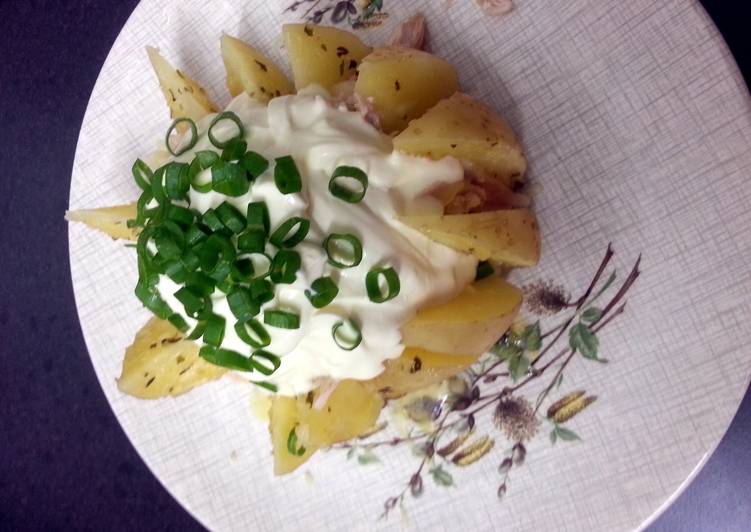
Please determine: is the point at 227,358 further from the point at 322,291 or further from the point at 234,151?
the point at 234,151

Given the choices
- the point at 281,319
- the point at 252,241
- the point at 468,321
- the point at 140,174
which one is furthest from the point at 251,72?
the point at 468,321

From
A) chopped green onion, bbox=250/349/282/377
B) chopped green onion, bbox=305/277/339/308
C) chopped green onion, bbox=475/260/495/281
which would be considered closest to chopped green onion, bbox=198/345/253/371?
chopped green onion, bbox=250/349/282/377

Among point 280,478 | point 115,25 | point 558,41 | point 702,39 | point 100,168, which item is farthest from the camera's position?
point 115,25

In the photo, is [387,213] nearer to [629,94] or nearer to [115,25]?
[629,94]

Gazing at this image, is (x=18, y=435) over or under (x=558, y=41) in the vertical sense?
under

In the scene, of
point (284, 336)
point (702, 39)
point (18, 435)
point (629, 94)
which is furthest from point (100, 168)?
point (702, 39)

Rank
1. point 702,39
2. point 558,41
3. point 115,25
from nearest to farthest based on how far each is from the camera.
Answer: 1. point 702,39
2. point 558,41
3. point 115,25

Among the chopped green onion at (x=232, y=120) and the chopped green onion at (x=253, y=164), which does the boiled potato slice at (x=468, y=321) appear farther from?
the chopped green onion at (x=232, y=120)

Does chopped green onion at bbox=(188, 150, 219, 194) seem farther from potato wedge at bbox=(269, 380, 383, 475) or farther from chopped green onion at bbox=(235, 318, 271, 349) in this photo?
potato wedge at bbox=(269, 380, 383, 475)
